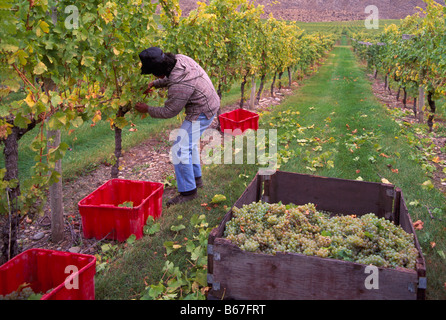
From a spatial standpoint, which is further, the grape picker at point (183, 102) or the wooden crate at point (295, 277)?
the grape picker at point (183, 102)

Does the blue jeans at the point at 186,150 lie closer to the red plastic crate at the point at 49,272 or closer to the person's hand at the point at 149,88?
the person's hand at the point at 149,88

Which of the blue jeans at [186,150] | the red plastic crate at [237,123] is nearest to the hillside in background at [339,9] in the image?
the red plastic crate at [237,123]

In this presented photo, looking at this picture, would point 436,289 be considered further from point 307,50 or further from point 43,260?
point 307,50

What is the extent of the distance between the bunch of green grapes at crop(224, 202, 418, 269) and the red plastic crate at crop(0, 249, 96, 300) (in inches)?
41.9

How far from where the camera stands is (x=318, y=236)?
9.13 ft

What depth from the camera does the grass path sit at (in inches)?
125

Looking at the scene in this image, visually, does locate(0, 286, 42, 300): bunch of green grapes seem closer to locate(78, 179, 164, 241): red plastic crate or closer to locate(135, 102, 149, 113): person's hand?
locate(78, 179, 164, 241): red plastic crate

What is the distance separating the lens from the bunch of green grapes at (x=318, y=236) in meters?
2.49

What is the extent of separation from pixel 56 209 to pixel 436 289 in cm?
347

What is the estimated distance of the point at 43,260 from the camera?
285 cm

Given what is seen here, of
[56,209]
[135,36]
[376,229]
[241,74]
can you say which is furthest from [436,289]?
[241,74]

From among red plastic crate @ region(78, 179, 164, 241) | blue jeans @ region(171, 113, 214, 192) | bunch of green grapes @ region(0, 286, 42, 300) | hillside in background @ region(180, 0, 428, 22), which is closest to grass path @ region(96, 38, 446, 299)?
red plastic crate @ region(78, 179, 164, 241)

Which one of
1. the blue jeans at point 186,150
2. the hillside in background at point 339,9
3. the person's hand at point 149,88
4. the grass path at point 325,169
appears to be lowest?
the grass path at point 325,169

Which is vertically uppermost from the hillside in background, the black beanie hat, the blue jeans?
the hillside in background
